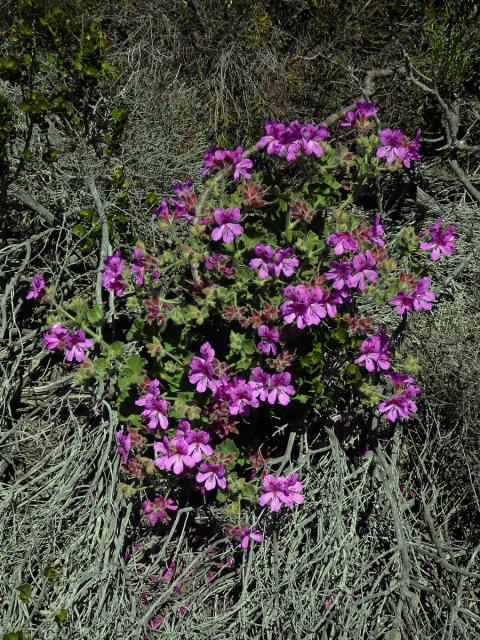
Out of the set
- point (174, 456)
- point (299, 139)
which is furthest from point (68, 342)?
point (299, 139)

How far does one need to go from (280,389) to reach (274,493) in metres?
0.32

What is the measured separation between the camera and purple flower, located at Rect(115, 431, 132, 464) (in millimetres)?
1960

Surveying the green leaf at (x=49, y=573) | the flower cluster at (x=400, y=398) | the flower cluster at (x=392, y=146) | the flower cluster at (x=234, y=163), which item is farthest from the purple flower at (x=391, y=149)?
the green leaf at (x=49, y=573)

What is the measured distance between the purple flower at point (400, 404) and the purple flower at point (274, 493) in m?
0.37

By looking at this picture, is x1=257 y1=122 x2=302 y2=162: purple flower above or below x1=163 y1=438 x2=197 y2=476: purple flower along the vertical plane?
above

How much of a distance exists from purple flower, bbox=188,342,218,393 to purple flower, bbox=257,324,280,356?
15cm

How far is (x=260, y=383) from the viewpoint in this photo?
6.21 ft

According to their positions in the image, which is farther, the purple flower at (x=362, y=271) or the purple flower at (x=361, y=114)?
the purple flower at (x=361, y=114)

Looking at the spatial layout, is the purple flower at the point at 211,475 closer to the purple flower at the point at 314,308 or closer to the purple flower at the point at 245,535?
the purple flower at the point at 245,535

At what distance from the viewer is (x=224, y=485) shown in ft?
6.30

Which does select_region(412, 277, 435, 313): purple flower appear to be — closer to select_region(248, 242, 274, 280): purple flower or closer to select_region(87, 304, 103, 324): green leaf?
select_region(248, 242, 274, 280): purple flower

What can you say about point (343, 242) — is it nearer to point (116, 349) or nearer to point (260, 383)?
point (260, 383)

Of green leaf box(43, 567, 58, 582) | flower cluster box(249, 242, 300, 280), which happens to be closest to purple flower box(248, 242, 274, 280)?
flower cluster box(249, 242, 300, 280)

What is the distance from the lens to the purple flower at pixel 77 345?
1.98 metres
